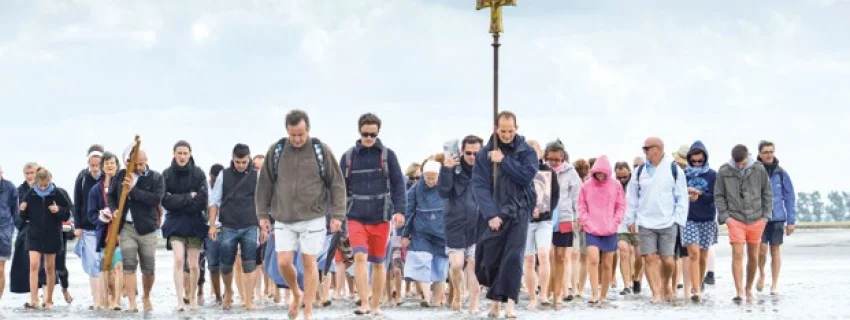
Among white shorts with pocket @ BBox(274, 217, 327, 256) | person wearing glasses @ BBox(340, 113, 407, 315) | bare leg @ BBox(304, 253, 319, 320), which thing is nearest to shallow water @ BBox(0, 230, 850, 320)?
person wearing glasses @ BBox(340, 113, 407, 315)

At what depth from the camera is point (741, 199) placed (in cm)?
1784

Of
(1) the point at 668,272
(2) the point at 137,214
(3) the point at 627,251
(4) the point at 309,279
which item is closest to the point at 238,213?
(2) the point at 137,214

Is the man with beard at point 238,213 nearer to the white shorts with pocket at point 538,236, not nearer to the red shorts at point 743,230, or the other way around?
the white shorts with pocket at point 538,236

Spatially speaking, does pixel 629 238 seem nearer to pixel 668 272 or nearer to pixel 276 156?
pixel 668 272

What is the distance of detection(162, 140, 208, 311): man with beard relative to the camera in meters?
16.7

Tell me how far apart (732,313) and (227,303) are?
20.1 feet

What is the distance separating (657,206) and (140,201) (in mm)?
6243

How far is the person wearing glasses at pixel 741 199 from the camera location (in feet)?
58.4

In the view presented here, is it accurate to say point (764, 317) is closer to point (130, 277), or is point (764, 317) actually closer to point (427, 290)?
point (427, 290)

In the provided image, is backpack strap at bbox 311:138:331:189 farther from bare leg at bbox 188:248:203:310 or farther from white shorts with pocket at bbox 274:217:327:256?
bare leg at bbox 188:248:203:310

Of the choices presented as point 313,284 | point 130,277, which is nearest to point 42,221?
point 130,277

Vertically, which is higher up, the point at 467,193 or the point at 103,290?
the point at 467,193

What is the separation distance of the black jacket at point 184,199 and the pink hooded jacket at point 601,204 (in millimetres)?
4685

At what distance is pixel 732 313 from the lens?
15.8 metres
